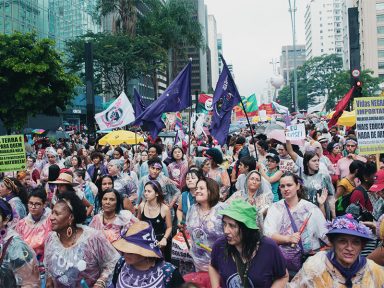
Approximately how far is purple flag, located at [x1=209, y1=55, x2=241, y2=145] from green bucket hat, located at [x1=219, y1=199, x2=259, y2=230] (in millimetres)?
5388

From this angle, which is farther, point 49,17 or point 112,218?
point 49,17

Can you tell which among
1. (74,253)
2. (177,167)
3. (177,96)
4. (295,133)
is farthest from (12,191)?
(295,133)

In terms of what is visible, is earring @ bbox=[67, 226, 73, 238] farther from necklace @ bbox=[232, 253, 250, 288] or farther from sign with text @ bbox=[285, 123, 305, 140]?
sign with text @ bbox=[285, 123, 305, 140]

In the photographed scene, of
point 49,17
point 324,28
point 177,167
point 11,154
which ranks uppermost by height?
point 324,28

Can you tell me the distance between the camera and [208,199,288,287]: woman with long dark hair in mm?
3309

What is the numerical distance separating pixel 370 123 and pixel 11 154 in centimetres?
535

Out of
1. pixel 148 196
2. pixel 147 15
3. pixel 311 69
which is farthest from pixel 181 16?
pixel 311 69

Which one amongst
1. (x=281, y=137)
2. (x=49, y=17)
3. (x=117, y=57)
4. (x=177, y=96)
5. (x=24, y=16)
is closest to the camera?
(x=281, y=137)

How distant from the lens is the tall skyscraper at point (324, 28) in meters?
183

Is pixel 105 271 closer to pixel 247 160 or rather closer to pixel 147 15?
pixel 247 160

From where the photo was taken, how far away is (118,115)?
1484cm

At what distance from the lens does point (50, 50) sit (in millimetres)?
26609

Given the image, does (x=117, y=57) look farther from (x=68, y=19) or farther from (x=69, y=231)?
(x=69, y=231)

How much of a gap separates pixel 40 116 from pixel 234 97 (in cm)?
2019
